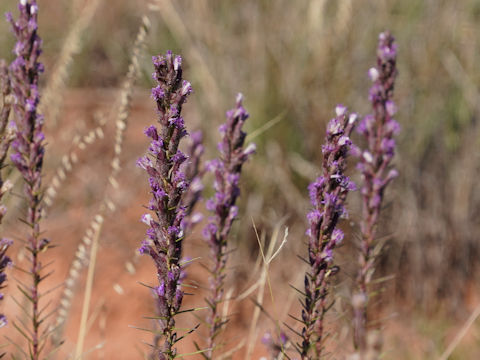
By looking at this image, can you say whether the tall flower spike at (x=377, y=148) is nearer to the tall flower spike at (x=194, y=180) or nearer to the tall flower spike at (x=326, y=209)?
the tall flower spike at (x=326, y=209)

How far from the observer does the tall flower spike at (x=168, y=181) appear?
119 cm

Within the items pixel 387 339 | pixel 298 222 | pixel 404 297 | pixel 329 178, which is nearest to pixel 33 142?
pixel 329 178

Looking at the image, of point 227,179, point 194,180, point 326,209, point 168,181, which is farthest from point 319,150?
point 168,181

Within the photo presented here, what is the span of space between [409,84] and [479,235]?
1.30 meters

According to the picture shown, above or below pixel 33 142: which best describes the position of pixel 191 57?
above

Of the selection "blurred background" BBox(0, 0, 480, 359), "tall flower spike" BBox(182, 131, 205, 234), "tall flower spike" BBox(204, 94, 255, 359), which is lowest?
"tall flower spike" BBox(204, 94, 255, 359)

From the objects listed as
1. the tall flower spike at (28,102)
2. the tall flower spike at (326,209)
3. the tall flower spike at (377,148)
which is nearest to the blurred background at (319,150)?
the tall flower spike at (377,148)

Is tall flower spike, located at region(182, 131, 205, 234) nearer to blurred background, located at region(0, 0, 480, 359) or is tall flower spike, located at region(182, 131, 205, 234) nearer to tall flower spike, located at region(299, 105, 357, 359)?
tall flower spike, located at region(299, 105, 357, 359)

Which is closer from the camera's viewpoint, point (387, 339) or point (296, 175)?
point (387, 339)

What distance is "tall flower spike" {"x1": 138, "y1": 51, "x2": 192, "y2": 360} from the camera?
119 cm

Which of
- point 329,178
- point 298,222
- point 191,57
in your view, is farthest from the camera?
point 191,57

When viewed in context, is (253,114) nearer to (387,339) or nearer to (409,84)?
(409,84)

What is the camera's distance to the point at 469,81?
14.2 feet

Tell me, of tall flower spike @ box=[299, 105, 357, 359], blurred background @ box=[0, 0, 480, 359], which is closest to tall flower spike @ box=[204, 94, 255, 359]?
tall flower spike @ box=[299, 105, 357, 359]
